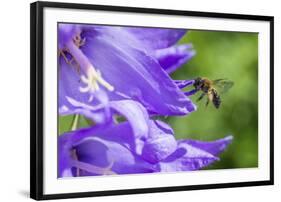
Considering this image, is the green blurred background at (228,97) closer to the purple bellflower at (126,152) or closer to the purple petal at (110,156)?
the purple bellflower at (126,152)

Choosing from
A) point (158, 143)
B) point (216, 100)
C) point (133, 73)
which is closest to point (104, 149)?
point (158, 143)

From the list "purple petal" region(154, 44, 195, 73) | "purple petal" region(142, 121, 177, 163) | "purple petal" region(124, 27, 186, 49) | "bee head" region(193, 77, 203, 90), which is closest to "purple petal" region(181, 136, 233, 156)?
"purple petal" region(142, 121, 177, 163)

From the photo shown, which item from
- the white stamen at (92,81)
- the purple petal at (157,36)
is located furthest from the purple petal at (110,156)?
the purple petal at (157,36)

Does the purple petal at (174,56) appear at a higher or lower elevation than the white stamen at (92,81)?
higher

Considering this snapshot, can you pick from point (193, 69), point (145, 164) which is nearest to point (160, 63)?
point (193, 69)

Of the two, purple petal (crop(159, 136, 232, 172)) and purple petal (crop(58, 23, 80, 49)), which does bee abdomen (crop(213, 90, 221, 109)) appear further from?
purple petal (crop(58, 23, 80, 49))

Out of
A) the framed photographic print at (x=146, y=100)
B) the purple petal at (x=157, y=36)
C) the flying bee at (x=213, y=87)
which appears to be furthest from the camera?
the flying bee at (x=213, y=87)
